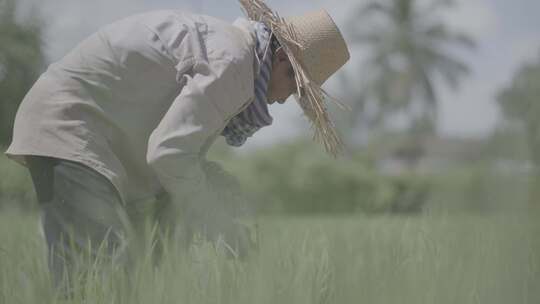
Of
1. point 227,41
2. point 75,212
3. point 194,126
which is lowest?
point 75,212

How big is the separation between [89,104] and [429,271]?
0.82 metres

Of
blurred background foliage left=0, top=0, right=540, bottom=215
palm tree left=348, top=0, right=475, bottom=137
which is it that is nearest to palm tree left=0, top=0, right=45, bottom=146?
blurred background foliage left=0, top=0, right=540, bottom=215

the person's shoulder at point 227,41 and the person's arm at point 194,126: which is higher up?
the person's shoulder at point 227,41

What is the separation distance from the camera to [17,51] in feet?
5.36

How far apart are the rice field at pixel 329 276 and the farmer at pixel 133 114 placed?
0.09 meters

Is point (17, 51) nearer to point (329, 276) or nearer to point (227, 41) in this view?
point (227, 41)

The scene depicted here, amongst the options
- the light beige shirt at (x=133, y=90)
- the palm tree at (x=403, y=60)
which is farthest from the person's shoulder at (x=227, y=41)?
the palm tree at (x=403, y=60)

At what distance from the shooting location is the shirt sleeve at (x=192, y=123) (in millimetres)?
1224

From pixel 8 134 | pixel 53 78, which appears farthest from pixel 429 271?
pixel 8 134

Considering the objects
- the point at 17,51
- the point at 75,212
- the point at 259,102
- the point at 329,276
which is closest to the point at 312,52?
the point at 259,102

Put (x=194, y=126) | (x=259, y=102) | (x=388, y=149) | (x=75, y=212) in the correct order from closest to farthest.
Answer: (x=194, y=126) < (x=75, y=212) < (x=259, y=102) < (x=388, y=149)

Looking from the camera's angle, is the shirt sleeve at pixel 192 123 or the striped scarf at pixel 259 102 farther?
the striped scarf at pixel 259 102

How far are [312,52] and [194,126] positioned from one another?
1.50ft

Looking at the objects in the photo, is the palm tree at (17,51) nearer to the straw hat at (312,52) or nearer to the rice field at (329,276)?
the rice field at (329,276)
